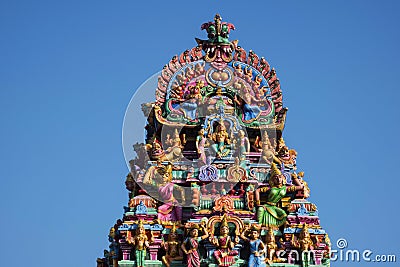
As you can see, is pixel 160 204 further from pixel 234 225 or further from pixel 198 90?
pixel 198 90

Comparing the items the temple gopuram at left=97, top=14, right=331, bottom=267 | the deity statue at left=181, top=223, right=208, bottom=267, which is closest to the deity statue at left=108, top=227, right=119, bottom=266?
the temple gopuram at left=97, top=14, right=331, bottom=267

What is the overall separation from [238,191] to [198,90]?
420 centimetres

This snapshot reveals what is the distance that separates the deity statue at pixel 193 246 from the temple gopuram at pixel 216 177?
31 mm

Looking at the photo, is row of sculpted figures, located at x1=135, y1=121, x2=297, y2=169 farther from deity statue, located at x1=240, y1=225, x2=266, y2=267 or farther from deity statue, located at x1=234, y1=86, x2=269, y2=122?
deity statue, located at x1=240, y1=225, x2=266, y2=267

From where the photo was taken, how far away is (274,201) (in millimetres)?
29391

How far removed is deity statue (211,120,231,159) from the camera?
Result: 99.8 feet

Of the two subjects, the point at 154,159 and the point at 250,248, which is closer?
the point at 250,248

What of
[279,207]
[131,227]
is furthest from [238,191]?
[131,227]

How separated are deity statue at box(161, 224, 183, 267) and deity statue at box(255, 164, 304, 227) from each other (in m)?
2.72

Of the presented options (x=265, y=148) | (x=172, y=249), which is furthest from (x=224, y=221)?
(x=265, y=148)

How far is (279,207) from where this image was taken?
2952cm

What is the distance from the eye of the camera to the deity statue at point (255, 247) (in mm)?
27828

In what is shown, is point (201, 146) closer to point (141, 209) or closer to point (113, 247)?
point (141, 209)

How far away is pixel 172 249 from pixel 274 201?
367 centimetres
